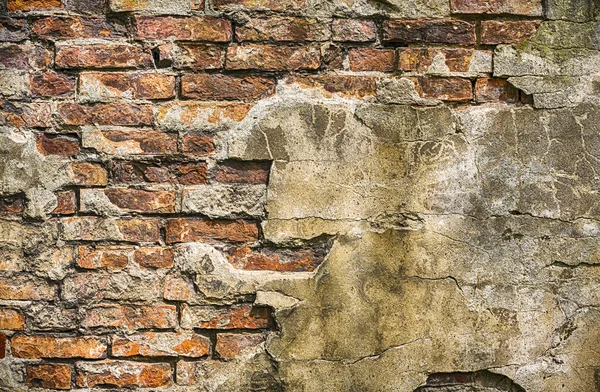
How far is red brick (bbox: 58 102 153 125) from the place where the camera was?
1.68 meters

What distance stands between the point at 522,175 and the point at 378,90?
537 millimetres

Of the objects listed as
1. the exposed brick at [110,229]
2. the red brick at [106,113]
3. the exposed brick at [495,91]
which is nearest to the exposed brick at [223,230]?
the exposed brick at [110,229]

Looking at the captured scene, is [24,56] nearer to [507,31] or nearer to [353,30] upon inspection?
[353,30]

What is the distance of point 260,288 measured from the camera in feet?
5.54

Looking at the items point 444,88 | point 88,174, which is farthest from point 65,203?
point 444,88

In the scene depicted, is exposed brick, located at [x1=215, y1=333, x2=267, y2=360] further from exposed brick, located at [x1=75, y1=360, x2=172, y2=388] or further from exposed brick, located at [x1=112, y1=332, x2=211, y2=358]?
exposed brick, located at [x1=75, y1=360, x2=172, y2=388]

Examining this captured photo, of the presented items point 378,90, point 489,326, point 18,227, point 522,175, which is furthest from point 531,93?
point 18,227

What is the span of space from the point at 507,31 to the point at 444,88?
0.27 meters

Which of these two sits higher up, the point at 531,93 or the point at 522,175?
the point at 531,93

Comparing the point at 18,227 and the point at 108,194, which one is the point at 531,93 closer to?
the point at 108,194

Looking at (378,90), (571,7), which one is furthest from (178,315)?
(571,7)

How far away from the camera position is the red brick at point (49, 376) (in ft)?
5.51

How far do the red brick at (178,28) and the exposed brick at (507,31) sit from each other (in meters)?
0.85

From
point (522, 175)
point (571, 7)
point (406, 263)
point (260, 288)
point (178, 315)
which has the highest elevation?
point (571, 7)
